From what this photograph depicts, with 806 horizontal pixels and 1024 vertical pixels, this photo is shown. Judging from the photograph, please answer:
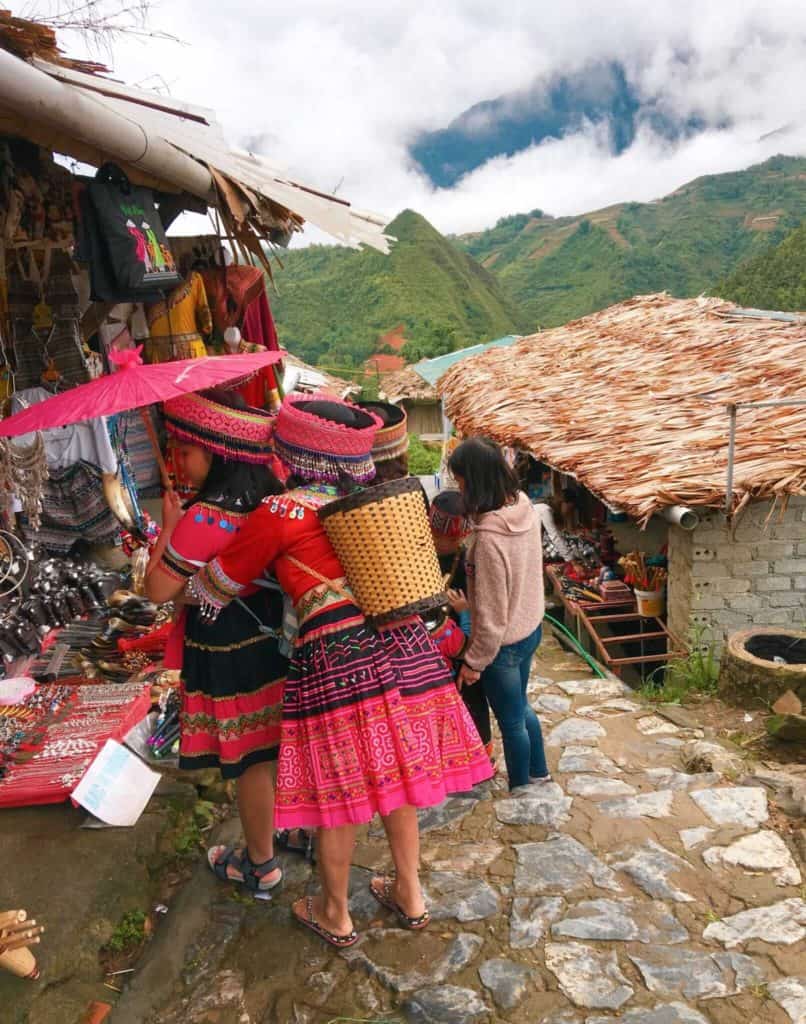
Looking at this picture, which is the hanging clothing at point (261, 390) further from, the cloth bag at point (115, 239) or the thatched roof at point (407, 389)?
the thatched roof at point (407, 389)

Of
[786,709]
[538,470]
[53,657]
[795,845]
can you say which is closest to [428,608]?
[795,845]

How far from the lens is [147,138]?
318 cm

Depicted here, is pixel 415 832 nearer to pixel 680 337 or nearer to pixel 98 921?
pixel 98 921

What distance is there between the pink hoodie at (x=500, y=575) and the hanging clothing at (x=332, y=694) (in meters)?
0.71

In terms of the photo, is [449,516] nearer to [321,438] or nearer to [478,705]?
[478,705]

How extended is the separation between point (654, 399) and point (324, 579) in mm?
6915

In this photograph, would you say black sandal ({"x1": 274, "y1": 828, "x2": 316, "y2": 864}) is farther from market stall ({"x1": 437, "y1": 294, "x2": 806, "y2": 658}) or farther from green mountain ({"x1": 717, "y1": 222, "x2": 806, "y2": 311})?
green mountain ({"x1": 717, "y1": 222, "x2": 806, "y2": 311})

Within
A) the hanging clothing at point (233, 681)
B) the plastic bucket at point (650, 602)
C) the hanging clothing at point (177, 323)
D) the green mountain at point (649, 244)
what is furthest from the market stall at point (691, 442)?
the green mountain at point (649, 244)

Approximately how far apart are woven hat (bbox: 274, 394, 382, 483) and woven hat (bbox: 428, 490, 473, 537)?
880 mm

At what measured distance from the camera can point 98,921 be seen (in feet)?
9.49

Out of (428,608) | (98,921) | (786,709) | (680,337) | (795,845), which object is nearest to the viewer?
(428,608)

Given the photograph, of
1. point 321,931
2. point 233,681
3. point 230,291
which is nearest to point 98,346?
point 230,291

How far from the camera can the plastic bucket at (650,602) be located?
7.38 metres

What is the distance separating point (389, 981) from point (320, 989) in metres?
0.24
